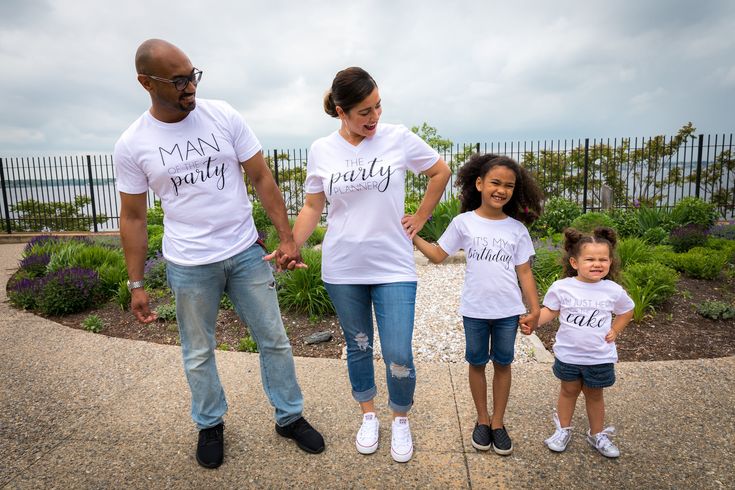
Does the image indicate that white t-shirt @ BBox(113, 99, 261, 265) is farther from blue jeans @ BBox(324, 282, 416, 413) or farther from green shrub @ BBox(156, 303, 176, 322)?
green shrub @ BBox(156, 303, 176, 322)

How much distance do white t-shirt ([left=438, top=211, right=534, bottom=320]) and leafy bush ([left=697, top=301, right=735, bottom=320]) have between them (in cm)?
329

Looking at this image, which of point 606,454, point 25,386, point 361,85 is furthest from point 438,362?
point 25,386

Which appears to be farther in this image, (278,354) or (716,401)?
(716,401)

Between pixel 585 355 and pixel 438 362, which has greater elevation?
pixel 585 355

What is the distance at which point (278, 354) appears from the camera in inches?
99.1

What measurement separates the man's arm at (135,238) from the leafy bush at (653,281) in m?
4.25

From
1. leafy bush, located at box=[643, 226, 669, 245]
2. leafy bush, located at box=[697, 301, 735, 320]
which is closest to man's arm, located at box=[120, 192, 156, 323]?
leafy bush, located at box=[697, 301, 735, 320]

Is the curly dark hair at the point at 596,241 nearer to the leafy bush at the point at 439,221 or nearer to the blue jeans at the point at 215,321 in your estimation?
the blue jeans at the point at 215,321

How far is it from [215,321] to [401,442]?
44.9 inches

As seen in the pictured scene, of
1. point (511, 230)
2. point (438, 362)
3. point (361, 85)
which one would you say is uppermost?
point (361, 85)

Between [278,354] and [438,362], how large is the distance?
1634mm

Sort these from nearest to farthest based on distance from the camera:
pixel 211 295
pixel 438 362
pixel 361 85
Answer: pixel 361 85 → pixel 211 295 → pixel 438 362

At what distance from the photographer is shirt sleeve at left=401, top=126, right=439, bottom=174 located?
2.35m

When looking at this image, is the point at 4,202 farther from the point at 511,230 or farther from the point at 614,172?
the point at 614,172
